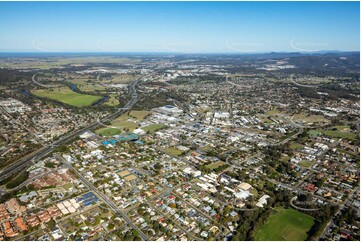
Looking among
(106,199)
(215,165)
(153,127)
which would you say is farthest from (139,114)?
(106,199)

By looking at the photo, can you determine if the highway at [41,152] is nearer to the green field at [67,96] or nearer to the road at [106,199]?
the road at [106,199]

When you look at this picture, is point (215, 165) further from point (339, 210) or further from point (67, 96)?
point (67, 96)

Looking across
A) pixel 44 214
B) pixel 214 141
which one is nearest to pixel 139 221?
pixel 44 214

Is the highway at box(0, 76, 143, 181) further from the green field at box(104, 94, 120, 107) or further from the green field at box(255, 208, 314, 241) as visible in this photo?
the green field at box(255, 208, 314, 241)

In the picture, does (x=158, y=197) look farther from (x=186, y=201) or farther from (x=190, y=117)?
(x=190, y=117)

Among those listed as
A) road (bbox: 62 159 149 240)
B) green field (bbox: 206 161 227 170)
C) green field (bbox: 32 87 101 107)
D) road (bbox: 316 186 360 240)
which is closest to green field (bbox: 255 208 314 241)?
road (bbox: 316 186 360 240)

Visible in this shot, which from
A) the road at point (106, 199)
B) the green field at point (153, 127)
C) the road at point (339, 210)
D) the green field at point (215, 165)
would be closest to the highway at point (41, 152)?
the road at point (106, 199)

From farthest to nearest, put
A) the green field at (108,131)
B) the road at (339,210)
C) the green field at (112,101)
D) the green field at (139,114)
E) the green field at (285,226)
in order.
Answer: the green field at (112,101)
the green field at (139,114)
the green field at (108,131)
the road at (339,210)
the green field at (285,226)

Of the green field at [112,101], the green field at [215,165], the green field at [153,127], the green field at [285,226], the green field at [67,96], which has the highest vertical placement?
the green field at [67,96]
